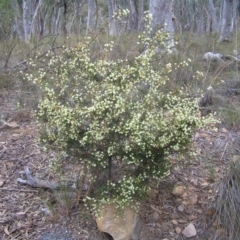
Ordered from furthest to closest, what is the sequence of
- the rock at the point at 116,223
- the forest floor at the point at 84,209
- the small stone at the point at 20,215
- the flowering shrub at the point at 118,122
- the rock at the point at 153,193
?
the rock at the point at 153,193 → the small stone at the point at 20,215 → the forest floor at the point at 84,209 → the rock at the point at 116,223 → the flowering shrub at the point at 118,122

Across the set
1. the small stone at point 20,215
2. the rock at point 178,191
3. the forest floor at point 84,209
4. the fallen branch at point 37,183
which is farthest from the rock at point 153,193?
the small stone at point 20,215

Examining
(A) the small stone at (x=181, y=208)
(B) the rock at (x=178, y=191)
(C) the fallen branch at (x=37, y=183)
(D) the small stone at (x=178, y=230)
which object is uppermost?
(C) the fallen branch at (x=37, y=183)

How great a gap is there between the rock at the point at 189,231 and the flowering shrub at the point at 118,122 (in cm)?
50

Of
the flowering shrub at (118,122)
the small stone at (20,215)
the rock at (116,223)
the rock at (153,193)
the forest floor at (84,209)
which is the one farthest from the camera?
the rock at (153,193)

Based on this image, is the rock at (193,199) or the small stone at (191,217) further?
the rock at (193,199)


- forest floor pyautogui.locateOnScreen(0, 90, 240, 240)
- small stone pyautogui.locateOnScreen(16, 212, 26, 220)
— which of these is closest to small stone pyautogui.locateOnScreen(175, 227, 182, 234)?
forest floor pyautogui.locateOnScreen(0, 90, 240, 240)

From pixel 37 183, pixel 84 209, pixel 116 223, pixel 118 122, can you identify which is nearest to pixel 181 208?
pixel 116 223

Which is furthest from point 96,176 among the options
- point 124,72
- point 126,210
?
point 124,72

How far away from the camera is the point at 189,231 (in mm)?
2820

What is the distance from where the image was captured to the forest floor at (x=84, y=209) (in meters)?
2.79

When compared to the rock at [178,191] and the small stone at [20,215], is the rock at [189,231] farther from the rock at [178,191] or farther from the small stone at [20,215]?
the small stone at [20,215]

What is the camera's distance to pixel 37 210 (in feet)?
9.70

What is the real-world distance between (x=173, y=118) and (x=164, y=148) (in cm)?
20

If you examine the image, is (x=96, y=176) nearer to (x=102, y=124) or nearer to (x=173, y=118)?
(x=102, y=124)
